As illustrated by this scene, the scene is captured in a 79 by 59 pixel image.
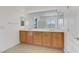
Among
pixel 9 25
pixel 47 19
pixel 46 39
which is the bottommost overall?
pixel 46 39

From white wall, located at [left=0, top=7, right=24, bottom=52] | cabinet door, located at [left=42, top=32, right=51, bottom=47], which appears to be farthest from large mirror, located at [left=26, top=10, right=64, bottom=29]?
cabinet door, located at [left=42, top=32, right=51, bottom=47]

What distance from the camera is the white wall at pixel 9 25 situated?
300cm

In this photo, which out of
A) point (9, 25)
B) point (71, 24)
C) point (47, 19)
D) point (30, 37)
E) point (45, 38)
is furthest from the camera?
point (45, 38)

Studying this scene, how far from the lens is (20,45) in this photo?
354 centimetres

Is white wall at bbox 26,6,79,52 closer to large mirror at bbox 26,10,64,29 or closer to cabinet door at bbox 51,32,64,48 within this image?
large mirror at bbox 26,10,64,29

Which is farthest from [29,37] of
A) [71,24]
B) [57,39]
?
[71,24]

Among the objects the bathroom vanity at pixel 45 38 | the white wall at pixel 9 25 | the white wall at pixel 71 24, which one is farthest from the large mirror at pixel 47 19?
the bathroom vanity at pixel 45 38

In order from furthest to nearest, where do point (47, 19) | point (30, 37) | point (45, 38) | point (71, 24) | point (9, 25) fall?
point (45, 38) → point (30, 37) → point (47, 19) → point (9, 25) → point (71, 24)

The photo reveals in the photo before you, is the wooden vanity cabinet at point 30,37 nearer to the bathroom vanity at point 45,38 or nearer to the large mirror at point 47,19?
the bathroom vanity at point 45,38

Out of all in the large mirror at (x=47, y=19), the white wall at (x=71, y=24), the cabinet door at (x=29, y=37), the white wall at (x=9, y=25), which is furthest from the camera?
the cabinet door at (x=29, y=37)

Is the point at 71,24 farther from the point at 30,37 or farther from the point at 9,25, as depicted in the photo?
the point at 30,37

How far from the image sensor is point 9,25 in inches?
125

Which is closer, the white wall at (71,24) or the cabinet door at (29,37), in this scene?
the white wall at (71,24)
